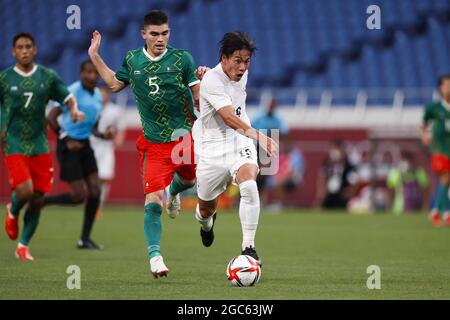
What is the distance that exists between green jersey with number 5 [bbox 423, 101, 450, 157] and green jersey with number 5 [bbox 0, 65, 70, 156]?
27.6 feet

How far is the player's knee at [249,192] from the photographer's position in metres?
8.38

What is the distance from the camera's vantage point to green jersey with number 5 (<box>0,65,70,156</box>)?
10.7 meters

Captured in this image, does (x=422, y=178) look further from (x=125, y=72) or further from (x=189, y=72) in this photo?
(x=125, y=72)

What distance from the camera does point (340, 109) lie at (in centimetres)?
2523

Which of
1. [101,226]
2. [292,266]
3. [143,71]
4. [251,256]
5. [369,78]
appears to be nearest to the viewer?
[251,256]

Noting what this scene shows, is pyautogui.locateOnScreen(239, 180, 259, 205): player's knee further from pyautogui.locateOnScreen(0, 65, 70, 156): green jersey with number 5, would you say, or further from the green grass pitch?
pyautogui.locateOnScreen(0, 65, 70, 156): green jersey with number 5

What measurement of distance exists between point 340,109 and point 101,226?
10.1 metres

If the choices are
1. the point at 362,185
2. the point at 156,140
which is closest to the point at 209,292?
the point at 156,140

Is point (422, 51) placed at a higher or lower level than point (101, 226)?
higher

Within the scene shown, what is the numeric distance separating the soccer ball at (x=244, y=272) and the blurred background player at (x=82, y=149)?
16.1ft

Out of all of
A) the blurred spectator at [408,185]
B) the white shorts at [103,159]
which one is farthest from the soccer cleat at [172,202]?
the blurred spectator at [408,185]

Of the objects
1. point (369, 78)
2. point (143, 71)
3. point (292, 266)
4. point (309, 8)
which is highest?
point (309, 8)

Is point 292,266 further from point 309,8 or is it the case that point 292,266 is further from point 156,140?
point 309,8

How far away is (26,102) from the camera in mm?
10727
